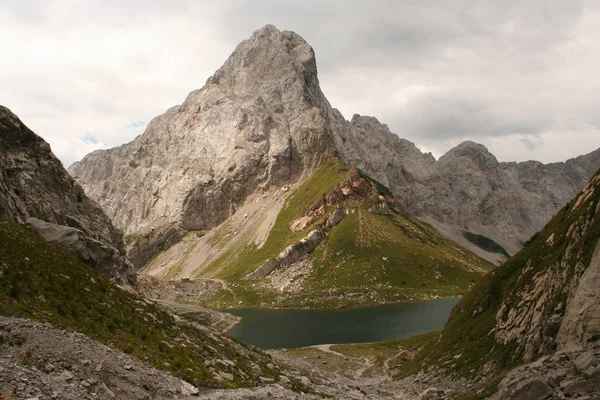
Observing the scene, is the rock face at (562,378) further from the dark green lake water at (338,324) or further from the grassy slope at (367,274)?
the grassy slope at (367,274)

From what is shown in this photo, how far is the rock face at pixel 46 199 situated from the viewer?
133ft

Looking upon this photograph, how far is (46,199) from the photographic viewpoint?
50.6 metres

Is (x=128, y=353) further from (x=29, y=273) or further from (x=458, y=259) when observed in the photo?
(x=458, y=259)

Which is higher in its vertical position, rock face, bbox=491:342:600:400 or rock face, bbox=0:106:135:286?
rock face, bbox=0:106:135:286

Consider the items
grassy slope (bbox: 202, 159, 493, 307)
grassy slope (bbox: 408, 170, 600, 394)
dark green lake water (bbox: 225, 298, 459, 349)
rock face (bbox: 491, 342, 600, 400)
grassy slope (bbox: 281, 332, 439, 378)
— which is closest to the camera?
rock face (bbox: 491, 342, 600, 400)

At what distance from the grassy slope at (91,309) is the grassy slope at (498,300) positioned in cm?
1845

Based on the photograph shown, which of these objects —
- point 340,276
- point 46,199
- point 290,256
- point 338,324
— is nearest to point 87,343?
point 46,199

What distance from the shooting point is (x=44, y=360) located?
57.7 ft

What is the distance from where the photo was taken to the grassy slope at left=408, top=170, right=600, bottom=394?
3248 centimetres

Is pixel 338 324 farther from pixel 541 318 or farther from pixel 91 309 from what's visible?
pixel 91 309

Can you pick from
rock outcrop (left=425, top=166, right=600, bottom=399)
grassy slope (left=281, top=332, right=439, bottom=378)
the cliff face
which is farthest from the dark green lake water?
the cliff face

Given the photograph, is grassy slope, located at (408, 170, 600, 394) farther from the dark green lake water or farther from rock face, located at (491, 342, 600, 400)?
the dark green lake water

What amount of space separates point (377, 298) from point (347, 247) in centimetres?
4143

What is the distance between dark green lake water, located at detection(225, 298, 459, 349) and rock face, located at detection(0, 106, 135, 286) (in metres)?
48.6
